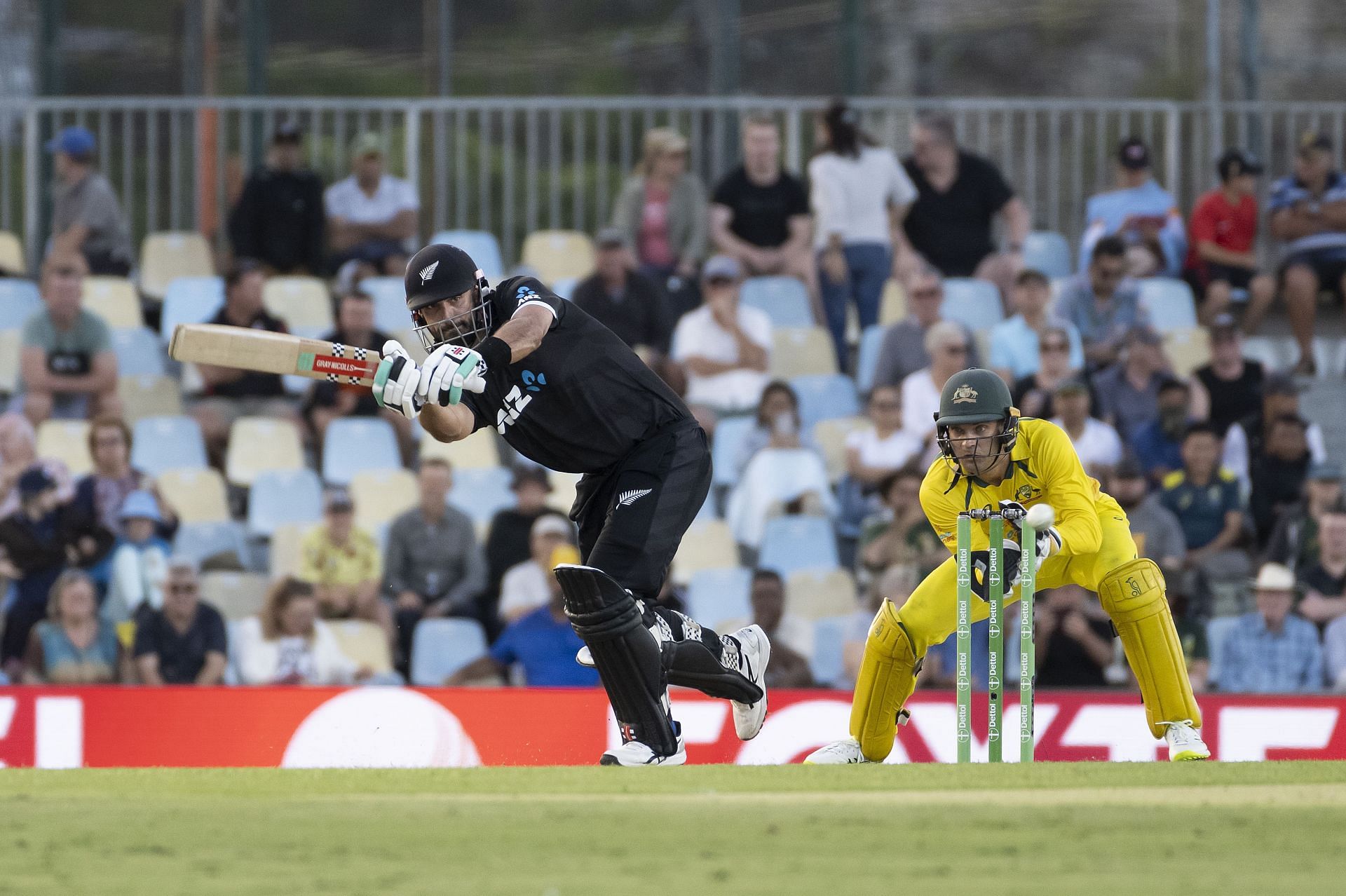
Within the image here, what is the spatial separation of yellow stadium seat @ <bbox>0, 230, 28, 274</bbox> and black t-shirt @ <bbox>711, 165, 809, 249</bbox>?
16.2 feet

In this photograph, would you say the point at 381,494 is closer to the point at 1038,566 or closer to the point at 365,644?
the point at 365,644

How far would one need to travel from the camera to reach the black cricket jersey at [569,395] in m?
7.40

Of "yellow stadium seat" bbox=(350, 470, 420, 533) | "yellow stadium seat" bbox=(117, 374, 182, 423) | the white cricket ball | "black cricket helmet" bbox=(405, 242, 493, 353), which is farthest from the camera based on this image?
"yellow stadium seat" bbox=(117, 374, 182, 423)

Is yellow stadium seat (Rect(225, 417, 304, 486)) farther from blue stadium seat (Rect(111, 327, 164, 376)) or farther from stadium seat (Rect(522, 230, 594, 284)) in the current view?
stadium seat (Rect(522, 230, 594, 284))

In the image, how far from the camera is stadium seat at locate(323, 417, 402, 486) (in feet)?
42.9

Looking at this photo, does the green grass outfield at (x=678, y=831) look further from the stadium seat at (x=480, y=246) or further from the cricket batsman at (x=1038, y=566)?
the stadium seat at (x=480, y=246)

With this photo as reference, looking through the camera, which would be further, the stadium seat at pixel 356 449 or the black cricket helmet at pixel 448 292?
the stadium seat at pixel 356 449

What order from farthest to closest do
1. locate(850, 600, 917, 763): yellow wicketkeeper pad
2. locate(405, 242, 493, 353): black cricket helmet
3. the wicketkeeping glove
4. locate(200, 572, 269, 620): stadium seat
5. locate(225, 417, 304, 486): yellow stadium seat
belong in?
locate(225, 417, 304, 486): yellow stadium seat, locate(200, 572, 269, 620): stadium seat, locate(850, 600, 917, 763): yellow wicketkeeper pad, locate(405, 242, 493, 353): black cricket helmet, the wicketkeeping glove

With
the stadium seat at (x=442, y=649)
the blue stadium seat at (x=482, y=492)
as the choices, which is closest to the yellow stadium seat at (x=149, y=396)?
the blue stadium seat at (x=482, y=492)

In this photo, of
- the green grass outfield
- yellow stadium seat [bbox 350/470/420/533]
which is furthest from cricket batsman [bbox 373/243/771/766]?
yellow stadium seat [bbox 350/470/420/533]

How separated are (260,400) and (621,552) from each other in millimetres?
6727

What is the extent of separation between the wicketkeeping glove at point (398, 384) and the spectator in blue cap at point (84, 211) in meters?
7.69

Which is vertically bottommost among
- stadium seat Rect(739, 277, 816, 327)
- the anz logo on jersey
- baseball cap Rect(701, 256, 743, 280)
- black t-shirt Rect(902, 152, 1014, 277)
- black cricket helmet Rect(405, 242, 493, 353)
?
the anz logo on jersey

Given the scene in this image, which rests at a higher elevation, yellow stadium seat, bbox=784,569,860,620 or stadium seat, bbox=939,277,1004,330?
stadium seat, bbox=939,277,1004,330
